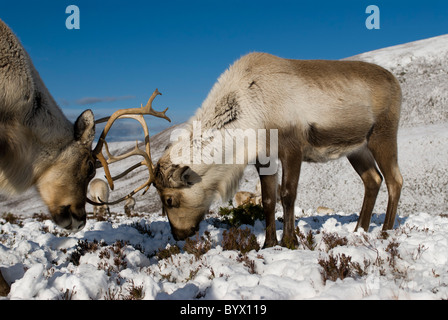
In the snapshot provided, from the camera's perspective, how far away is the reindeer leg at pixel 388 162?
7316mm

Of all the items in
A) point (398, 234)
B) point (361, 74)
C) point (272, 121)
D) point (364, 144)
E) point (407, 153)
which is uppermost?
point (361, 74)

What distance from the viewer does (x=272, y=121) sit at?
633 cm

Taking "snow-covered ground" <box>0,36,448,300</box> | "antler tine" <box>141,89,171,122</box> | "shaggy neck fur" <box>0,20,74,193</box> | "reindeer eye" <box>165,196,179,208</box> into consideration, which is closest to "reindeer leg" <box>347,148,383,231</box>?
"snow-covered ground" <box>0,36,448,300</box>

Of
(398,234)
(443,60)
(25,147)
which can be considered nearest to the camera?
(25,147)

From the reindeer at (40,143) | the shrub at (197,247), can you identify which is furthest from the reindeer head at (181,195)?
the reindeer at (40,143)

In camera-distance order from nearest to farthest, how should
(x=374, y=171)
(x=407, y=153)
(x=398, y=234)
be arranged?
(x=398, y=234), (x=374, y=171), (x=407, y=153)

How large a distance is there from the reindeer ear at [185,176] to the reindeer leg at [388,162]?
3.34 metres

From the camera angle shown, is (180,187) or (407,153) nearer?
(180,187)

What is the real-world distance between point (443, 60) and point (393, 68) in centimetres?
549

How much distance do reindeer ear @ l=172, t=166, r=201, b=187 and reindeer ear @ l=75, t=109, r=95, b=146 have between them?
148 cm

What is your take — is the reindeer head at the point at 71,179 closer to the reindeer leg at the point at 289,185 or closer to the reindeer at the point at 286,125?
the reindeer at the point at 286,125

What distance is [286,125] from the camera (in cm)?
632

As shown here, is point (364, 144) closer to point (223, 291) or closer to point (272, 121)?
point (272, 121)
